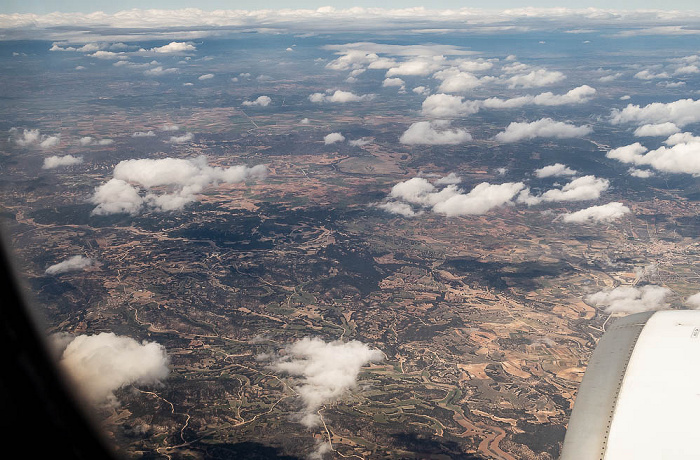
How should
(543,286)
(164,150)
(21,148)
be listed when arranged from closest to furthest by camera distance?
(543,286) < (21,148) < (164,150)

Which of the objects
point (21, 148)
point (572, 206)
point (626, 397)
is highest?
point (626, 397)

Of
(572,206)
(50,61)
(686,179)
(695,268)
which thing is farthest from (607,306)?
(50,61)

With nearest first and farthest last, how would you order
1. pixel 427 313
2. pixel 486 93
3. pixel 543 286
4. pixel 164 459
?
1. pixel 164 459
2. pixel 427 313
3. pixel 543 286
4. pixel 486 93

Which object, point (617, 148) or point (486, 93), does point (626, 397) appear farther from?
point (486, 93)

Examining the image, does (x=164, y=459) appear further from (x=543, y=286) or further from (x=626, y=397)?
(x=543, y=286)

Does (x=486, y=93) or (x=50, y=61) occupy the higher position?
(x=50, y=61)

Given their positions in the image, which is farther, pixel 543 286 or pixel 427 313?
pixel 543 286

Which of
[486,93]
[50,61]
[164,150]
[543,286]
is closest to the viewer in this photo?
[543,286]

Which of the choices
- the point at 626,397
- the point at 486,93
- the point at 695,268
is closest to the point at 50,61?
the point at 486,93

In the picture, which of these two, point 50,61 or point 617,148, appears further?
point 50,61
